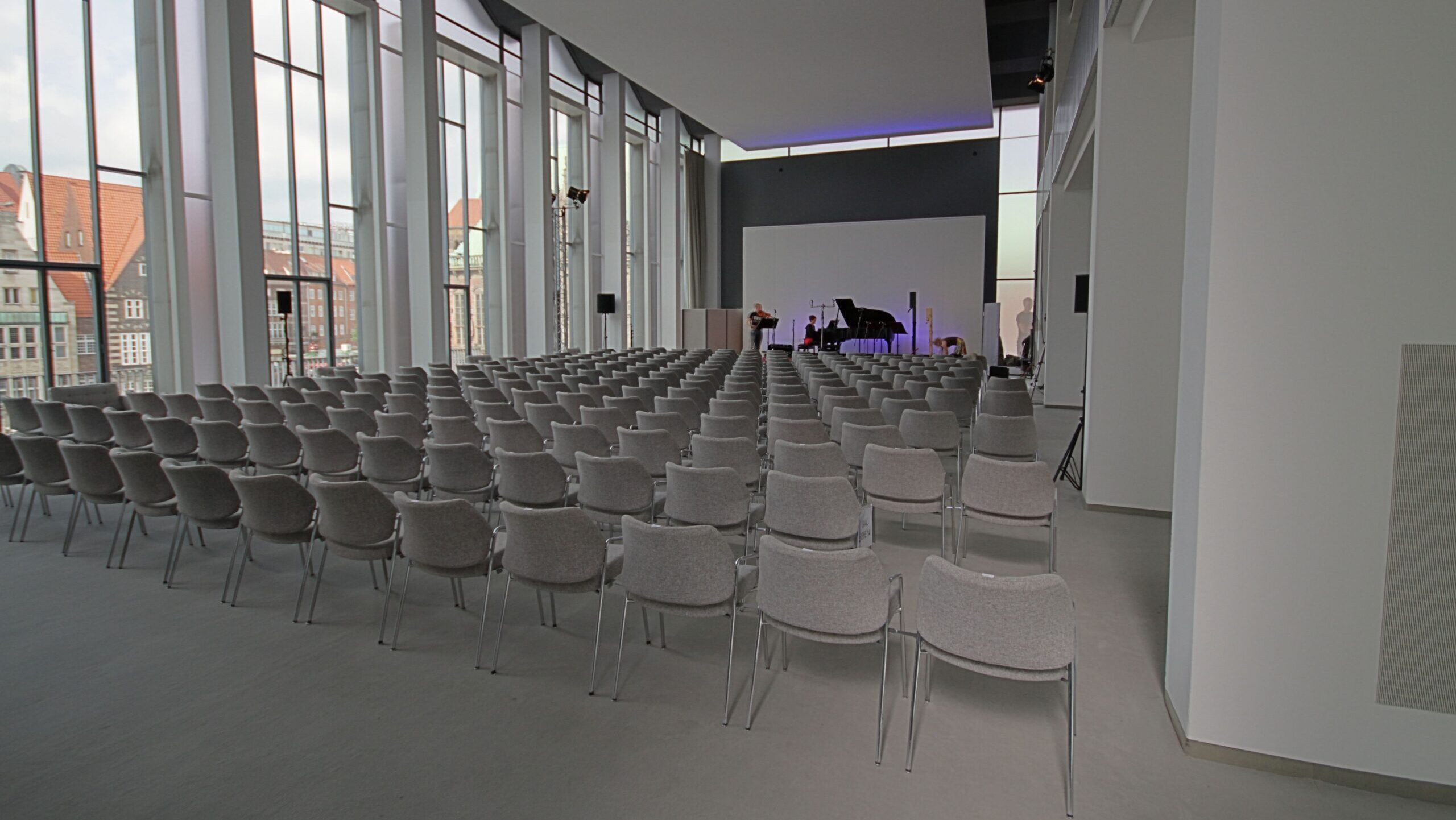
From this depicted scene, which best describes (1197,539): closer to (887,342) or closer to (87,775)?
(87,775)

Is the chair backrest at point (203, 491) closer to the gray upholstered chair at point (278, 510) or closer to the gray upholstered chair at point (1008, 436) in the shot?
the gray upholstered chair at point (278, 510)

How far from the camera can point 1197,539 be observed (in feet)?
9.07

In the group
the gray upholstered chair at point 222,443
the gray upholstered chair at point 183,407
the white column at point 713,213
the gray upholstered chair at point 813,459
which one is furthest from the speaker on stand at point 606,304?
the gray upholstered chair at point 813,459

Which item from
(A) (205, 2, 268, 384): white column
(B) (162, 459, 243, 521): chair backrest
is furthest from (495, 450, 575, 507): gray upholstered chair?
(A) (205, 2, 268, 384): white column

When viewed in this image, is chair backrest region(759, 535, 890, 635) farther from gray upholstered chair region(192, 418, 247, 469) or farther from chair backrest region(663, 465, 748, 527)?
gray upholstered chair region(192, 418, 247, 469)

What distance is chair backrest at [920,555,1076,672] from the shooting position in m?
2.54

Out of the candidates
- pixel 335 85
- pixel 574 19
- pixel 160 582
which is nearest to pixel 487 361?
pixel 335 85

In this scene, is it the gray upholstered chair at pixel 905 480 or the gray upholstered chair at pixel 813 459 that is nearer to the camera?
the gray upholstered chair at pixel 905 480

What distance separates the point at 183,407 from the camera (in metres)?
7.23

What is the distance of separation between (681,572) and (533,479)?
64.7 inches

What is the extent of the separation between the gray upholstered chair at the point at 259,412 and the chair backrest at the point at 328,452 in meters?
1.79

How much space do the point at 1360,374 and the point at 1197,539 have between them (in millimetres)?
703

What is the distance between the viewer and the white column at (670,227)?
23719 millimetres

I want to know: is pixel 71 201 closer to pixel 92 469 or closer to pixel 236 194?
pixel 236 194
